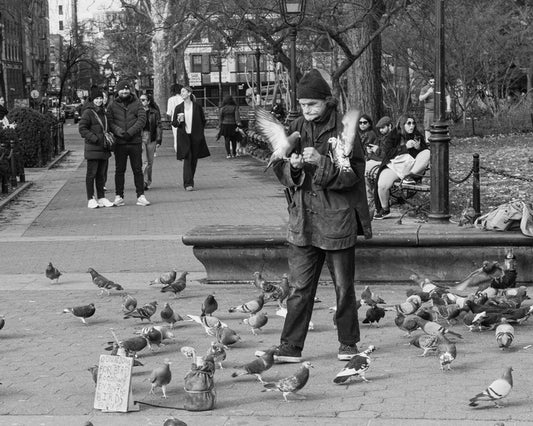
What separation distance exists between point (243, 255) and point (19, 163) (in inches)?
512

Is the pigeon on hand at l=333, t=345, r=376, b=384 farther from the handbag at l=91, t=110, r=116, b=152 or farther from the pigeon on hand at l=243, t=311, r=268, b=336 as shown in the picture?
the handbag at l=91, t=110, r=116, b=152

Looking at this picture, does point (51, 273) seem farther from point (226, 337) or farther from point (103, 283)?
point (226, 337)

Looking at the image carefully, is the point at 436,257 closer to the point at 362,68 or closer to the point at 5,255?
the point at 5,255

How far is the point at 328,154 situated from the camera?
7.24 m

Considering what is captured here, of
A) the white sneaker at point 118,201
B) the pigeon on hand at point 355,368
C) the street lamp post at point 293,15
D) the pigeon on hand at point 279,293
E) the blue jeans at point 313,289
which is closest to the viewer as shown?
the pigeon on hand at point 355,368

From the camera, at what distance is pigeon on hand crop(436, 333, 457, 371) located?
7.13m

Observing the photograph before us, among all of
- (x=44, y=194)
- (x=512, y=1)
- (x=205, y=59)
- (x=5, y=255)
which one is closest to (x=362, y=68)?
(x=44, y=194)

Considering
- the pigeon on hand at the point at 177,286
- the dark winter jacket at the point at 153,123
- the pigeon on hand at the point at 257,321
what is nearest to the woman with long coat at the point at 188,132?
the dark winter jacket at the point at 153,123

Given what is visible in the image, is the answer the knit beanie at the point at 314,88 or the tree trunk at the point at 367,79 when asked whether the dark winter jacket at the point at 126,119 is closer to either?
the tree trunk at the point at 367,79

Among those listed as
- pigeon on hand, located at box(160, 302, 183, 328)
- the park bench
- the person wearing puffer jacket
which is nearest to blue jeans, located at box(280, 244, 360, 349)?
pigeon on hand, located at box(160, 302, 183, 328)

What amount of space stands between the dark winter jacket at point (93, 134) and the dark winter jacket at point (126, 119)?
19 cm

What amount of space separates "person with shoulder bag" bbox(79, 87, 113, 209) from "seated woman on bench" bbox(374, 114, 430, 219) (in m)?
4.60

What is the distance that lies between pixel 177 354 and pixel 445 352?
1990 millimetres

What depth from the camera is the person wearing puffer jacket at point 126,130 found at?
17.9 metres
